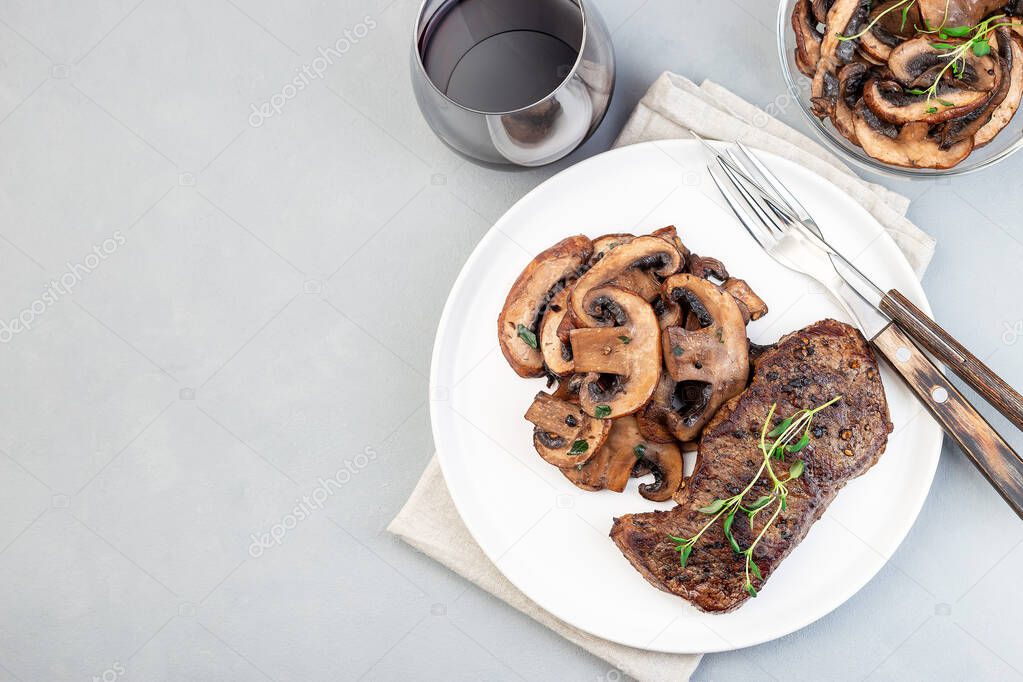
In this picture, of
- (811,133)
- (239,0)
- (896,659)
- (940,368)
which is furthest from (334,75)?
(896,659)

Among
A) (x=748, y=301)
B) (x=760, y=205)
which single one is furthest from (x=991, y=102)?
(x=748, y=301)

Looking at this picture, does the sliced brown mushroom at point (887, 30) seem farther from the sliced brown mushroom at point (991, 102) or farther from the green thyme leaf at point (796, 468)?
the green thyme leaf at point (796, 468)

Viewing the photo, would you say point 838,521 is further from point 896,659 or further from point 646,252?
point 646,252

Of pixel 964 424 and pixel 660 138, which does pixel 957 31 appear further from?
pixel 964 424

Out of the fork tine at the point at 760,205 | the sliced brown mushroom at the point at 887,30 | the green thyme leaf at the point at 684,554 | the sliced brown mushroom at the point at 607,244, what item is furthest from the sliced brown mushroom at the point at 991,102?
the green thyme leaf at the point at 684,554

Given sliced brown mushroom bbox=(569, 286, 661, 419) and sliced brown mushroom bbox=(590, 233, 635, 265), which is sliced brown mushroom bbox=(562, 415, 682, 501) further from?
sliced brown mushroom bbox=(590, 233, 635, 265)

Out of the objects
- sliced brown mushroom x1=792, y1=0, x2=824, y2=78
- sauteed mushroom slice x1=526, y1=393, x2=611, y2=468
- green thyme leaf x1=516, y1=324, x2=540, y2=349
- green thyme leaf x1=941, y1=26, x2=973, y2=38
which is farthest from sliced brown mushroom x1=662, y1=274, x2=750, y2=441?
green thyme leaf x1=941, y1=26, x2=973, y2=38
